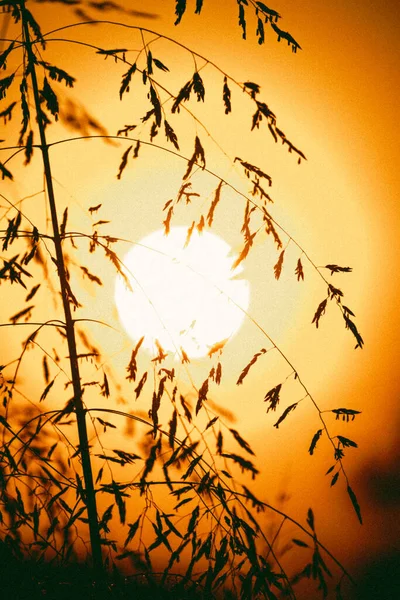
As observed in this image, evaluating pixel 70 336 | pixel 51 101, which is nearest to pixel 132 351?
pixel 70 336

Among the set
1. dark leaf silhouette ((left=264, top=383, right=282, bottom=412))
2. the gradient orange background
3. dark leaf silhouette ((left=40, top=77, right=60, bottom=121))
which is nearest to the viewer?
dark leaf silhouette ((left=40, top=77, right=60, bottom=121))

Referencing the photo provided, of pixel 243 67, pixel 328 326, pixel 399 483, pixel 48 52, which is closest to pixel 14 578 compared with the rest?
pixel 328 326

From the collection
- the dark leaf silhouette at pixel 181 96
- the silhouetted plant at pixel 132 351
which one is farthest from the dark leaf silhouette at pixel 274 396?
the dark leaf silhouette at pixel 181 96

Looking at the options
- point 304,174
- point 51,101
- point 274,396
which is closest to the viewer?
point 51,101

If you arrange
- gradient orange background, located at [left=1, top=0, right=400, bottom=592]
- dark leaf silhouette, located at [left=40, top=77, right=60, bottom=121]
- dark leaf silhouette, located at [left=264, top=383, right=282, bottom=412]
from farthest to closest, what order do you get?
gradient orange background, located at [left=1, top=0, right=400, bottom=592] → dark leaf silhouette, located at [left=264, top=383, right=282, bottom=412] → dark leaf silhouette, located at [left=40, top=77, right=60, bottom=121]

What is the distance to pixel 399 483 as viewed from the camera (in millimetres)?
2492

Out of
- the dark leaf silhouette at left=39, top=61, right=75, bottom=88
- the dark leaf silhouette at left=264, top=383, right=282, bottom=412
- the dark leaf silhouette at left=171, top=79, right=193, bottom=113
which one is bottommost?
A: the dark leaf silhouette at left=264, top=383, right=282, bottom=412

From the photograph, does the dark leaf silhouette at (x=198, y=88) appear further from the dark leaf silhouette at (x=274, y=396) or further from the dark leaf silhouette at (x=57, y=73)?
the dark leaf silhouette at (x=274, y=396)

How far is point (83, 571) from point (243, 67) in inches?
74.4

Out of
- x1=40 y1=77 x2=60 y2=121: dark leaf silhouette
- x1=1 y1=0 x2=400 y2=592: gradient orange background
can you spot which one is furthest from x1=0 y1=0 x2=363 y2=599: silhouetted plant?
x1=1 y1=0 x2=400 y2=592: gradient orange background

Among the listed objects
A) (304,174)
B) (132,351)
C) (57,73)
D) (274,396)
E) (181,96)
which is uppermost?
(304,174)

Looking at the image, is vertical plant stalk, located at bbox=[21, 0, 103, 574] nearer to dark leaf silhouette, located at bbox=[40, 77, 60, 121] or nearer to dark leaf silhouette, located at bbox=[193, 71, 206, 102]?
dark leaf silhouette, located at bbox=[40, 77, 60, 121]

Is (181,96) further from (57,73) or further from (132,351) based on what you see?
(132,351)

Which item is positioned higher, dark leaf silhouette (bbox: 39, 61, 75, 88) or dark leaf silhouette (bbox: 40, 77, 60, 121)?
dark leaf silhouette (bbox: 39, 61, 75, 88)
